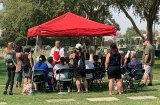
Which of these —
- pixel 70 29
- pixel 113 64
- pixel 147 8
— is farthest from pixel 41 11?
pixel 113 64

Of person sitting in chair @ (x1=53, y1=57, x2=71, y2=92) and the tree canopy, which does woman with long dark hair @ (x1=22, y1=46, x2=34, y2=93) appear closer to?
person sitting in chair @ (x1=53, y1=57, x2=71, y2=92)

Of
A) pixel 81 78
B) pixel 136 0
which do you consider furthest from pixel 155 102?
pixel 136 0

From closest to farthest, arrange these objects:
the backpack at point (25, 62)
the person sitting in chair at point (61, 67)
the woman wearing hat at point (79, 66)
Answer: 1. the woman wearing hat at point (79, 66)
2. the person sitting in chair at point (61, 67)
3. the backpack at point (25, 62)

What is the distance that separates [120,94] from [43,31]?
3.39 m

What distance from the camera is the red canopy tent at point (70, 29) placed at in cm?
1474

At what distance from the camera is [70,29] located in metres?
15.1

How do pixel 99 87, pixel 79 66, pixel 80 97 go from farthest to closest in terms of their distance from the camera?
pixel 99 87 → pixel 79 66 → pixel 80 97

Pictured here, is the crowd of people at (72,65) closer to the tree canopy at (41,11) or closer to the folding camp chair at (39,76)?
the folding camp chair at (39,76)

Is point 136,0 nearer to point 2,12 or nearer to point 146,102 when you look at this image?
point 146,102

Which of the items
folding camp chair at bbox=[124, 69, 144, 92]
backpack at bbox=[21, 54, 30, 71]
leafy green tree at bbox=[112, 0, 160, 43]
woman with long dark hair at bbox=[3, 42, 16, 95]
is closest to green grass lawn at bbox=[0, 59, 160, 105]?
folding camp chair at bbox=[124, 69, 144, 92]

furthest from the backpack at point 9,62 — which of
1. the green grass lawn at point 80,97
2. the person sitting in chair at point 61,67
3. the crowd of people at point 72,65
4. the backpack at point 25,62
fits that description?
the person sitting in chair at point 61,67

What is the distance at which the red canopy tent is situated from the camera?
48.4 feet

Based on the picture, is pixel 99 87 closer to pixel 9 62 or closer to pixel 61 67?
pixel 61 67

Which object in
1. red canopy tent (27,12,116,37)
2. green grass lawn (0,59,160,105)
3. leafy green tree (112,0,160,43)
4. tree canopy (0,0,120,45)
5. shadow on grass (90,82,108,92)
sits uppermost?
tree canopy (0,0,120,45)
